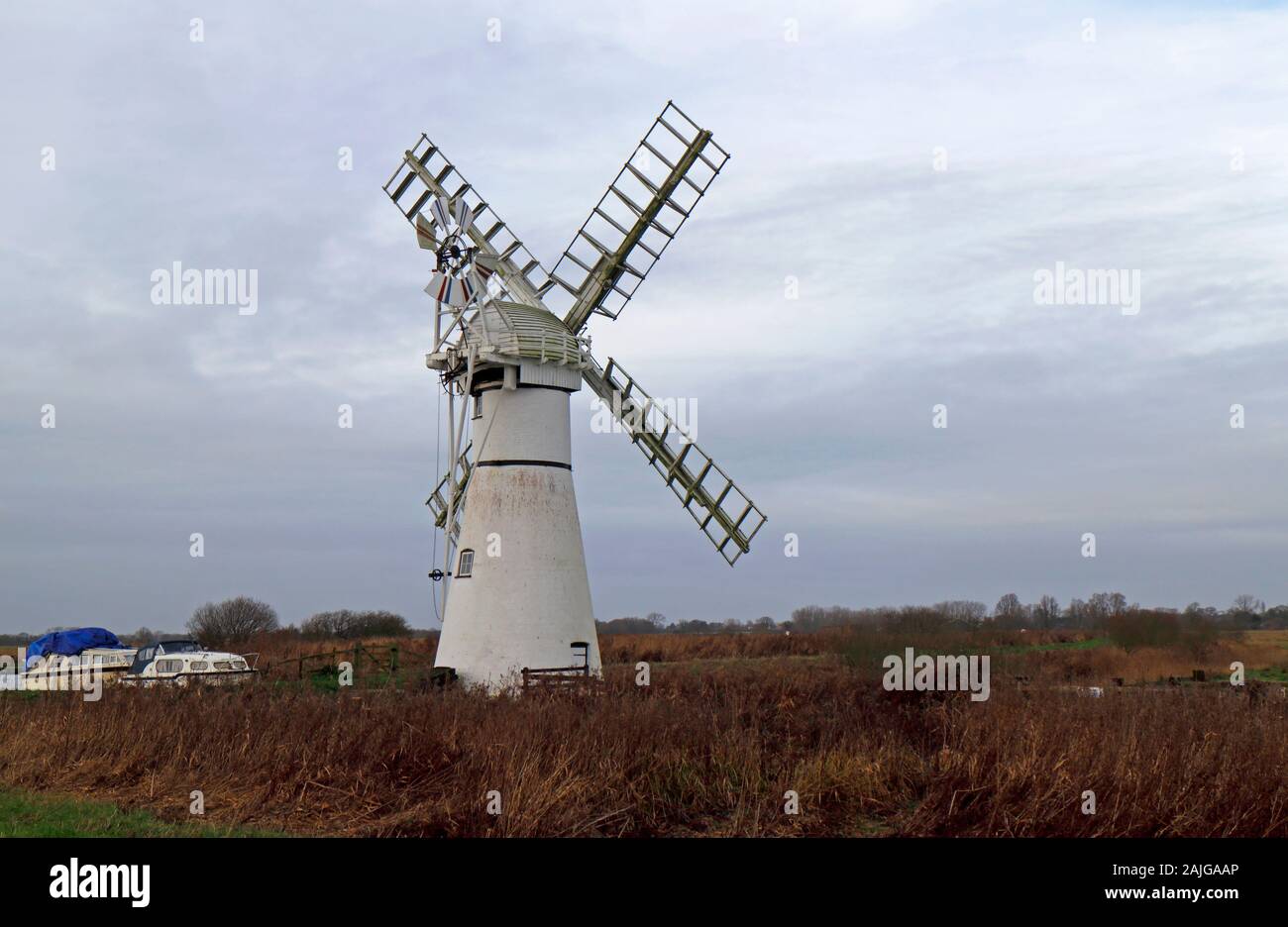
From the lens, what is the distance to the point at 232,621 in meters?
50.8

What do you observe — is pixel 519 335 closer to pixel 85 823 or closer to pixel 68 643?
pixel 85 823

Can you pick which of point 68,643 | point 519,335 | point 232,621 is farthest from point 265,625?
point 519,335

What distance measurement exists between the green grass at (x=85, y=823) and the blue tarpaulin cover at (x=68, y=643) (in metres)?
24.2

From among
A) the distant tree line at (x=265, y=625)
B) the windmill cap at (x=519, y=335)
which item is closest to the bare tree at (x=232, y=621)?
the distant tree line at (x=265, y=625)

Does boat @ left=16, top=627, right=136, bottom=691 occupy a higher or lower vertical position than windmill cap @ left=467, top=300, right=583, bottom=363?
lower

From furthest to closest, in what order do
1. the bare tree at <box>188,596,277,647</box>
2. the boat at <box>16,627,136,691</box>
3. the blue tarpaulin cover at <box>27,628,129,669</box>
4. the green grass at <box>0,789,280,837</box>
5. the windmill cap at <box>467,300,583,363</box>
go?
the bare tree at <box>188,596,277,647</box>
the blue tarpaulin cover at <box>27,628,129,669</box>
the boat at <box>16,627,136,691</box>
the windmill cap at <box>467,300,583,363</box>
the green grass at <box>0,789,280,837</box>

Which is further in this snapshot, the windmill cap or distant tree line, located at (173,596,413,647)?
distant tree line, located at (173,596,413,647)

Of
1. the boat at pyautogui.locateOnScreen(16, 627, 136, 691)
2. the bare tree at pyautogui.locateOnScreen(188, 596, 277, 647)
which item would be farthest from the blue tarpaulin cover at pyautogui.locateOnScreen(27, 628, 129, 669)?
the bare tree at pyautogui.locateOnScreen(188, 596, 277, 647)

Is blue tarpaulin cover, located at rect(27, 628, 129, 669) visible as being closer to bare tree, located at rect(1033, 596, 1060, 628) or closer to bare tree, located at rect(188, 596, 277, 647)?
bare tree, located at rect(188, 596, 277, 647)

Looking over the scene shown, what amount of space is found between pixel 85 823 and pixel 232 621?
44119 mm

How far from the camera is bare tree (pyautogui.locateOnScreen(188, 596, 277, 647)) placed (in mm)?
48153

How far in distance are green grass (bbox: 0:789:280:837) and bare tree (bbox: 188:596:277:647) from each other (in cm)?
3811

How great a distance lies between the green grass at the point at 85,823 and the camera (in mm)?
9391
